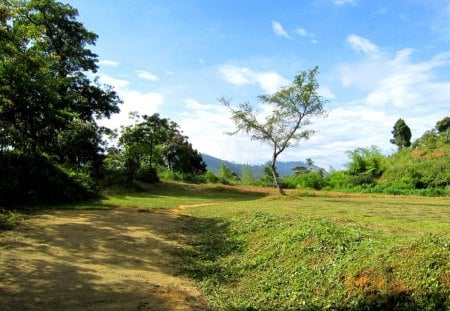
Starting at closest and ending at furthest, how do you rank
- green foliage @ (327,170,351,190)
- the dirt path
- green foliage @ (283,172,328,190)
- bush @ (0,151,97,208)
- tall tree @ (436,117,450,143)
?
the dirt path < bush @ (0,151,97,208) < green foliage @ (327,170,351,190) < green foliage @ (283,172,328,190) < tall tree @ (436,117,450,143)

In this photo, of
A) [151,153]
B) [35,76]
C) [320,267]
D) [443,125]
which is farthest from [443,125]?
[320,267]

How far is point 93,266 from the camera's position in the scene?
728 cm

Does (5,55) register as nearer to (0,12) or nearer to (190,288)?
(0,12)

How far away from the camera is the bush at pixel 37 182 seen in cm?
1378

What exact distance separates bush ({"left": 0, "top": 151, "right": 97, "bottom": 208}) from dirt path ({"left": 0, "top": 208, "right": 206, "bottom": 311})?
9.84 ft

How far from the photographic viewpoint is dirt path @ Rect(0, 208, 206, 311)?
5738 millimetres

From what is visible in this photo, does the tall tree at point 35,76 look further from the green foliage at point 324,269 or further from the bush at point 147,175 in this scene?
the green foliage at point 324,269

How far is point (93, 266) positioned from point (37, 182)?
9199 mm

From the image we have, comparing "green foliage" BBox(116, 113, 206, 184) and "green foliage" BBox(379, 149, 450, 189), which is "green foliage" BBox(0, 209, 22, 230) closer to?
"green foliage" BBox(116, 113, 206, 184)

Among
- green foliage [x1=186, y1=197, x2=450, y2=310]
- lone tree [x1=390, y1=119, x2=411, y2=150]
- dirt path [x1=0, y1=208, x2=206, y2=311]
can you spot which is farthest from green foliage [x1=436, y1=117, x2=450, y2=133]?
dirt path [x1=0, y1=208, x2=206, y2=311]

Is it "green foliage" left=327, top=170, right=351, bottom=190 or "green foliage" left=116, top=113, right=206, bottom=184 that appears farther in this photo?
"green foliage" left=327, top=170, right=351, bottom=190

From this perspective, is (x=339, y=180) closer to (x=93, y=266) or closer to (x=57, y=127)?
(x=57, y=127)

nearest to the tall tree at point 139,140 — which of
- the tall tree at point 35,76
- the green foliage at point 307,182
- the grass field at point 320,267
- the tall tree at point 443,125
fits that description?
the tall tree at point 35,76

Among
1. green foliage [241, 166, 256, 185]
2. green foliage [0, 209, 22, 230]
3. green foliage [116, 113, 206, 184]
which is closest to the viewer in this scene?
green foliage [0, 209, 22, 230]
